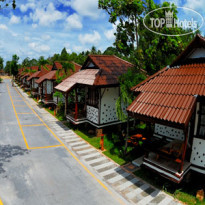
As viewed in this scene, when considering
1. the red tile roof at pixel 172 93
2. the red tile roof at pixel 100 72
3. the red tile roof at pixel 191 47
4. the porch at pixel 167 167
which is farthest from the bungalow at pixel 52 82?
the porch at pixel 167 167

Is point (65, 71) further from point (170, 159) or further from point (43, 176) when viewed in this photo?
point (170, 159)

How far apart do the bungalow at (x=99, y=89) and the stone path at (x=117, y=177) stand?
2.25m

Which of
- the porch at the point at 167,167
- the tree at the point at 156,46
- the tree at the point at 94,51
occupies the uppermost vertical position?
the tree at the point at 94,51

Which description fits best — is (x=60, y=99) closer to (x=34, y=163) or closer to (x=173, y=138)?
(x=34, y=163)

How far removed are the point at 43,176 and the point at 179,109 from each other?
7.26 metres

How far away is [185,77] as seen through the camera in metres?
8.95

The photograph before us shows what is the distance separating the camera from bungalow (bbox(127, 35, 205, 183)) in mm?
7602

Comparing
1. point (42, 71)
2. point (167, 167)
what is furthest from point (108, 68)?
point (42, 71)

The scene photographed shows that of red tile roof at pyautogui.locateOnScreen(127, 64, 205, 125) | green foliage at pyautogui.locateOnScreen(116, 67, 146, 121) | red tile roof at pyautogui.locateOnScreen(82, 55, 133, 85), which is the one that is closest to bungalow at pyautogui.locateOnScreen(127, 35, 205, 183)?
red tile roof at pyautogui.locateOnScreen(127, 64, 205, 125)

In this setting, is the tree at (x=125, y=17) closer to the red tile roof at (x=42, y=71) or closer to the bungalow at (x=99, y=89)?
the bungalow at (x=99, y=89)

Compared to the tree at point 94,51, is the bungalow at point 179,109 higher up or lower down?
lower down

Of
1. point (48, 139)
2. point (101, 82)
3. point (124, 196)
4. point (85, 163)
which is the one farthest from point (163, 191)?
point (48, 139)

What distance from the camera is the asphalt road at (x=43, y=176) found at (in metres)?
7.79

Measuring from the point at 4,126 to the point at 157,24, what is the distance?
15.8 m
